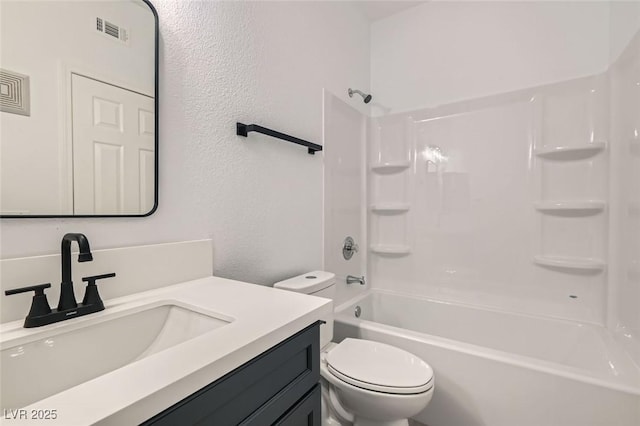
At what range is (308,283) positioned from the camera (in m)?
1.38

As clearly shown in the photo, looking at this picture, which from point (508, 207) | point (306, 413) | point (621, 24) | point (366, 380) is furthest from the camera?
point (508, 207)

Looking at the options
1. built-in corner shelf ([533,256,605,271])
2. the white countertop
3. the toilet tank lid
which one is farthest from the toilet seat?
built-in corner shelf ([533,256,605,271])

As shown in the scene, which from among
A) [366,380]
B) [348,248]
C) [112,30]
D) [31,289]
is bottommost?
[366,380]

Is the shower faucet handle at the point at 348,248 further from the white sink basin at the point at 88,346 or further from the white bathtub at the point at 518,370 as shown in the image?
the white sink basin at the point at 88,346

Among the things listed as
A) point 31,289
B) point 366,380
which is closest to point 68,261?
point 31,289

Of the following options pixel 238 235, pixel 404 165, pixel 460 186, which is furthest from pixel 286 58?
pixel 460 186

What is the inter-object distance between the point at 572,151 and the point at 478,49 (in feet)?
2.96

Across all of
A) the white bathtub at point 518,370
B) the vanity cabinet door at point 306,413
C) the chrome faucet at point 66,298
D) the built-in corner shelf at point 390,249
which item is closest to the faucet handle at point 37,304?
the chrome faucet at point 66,298

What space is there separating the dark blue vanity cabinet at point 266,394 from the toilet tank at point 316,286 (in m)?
0.43

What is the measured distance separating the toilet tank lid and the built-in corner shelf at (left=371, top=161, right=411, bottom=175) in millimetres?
1140

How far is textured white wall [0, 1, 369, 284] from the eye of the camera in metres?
0.98

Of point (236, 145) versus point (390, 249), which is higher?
point (236, 145)

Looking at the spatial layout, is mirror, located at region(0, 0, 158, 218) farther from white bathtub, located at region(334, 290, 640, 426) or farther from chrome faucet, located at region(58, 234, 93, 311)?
white bathtub, located at region(334, 290, 640, 426)

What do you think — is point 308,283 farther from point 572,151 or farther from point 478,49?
point 478,49
